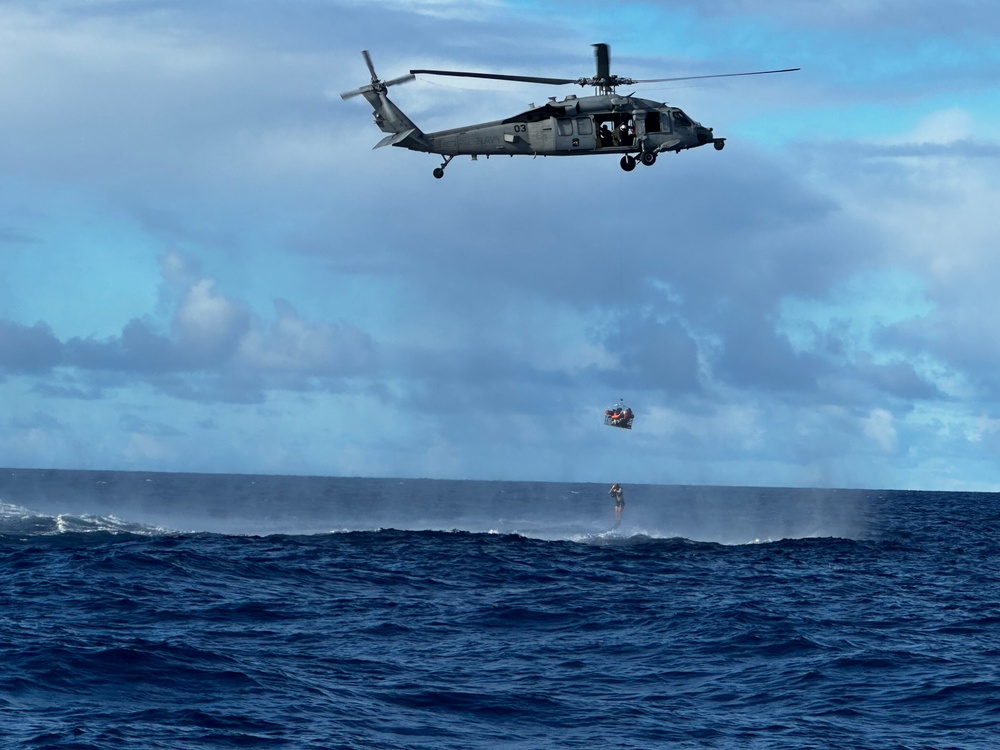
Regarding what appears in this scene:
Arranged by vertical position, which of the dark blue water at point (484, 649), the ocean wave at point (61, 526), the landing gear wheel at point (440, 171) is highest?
the landing gear wheel at point (440, 171)

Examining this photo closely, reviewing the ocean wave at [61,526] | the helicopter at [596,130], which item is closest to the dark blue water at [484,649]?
the ocean wave at [61,526]

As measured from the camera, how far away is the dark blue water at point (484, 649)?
23.5 meters

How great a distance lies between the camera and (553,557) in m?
52.4

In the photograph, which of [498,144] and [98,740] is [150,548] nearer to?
[498,144]

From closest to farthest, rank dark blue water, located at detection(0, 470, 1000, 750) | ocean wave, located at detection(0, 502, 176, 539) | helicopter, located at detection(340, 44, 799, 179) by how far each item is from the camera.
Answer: dark blue water, located at detection(0, 470, 1000, 750) → helicopter, located at detection(340, 44, 799, 179) → ocean wave, located at detection(0, 502, 176, 539)

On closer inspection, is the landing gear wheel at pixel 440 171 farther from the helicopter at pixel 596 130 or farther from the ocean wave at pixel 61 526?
the ocean wave at pixel 61 526

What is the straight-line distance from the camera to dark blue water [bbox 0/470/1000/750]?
23.5 metres

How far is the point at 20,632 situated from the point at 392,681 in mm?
11429

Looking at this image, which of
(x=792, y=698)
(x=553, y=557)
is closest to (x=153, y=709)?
(x=792, y=698)

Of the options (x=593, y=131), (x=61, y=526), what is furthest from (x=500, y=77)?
(x=61, y=526)

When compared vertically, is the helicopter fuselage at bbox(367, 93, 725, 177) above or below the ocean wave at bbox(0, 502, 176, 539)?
above

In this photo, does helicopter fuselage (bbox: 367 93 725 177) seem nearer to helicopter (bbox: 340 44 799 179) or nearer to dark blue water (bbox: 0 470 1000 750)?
helicopter (bbox: 340 44 799 179)

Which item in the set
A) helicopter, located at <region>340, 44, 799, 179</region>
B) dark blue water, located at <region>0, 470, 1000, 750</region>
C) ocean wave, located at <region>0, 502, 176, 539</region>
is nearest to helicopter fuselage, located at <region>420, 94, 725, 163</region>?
helicopter, located at <region>340, 44, 799, 179</region>

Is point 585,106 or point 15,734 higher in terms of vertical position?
point 585,106
